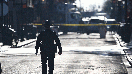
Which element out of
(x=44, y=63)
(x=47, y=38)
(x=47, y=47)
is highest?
(x=47, y=38)

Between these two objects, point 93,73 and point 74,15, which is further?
point 74,15

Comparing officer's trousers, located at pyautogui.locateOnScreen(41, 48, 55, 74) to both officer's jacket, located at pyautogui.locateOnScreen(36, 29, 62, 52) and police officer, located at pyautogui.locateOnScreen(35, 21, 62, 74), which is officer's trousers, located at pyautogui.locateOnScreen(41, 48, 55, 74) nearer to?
police officer, located at pyautogui.locateOnScreen(35, 21, 62, 74)

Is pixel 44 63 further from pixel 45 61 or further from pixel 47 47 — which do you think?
pixel 47 47

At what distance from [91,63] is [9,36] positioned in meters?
11.8

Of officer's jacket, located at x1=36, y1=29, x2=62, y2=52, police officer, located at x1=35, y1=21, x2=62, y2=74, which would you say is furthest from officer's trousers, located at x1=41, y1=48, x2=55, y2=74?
officer's jacket, located at x1=36, y1=29, x2=62, y2=52

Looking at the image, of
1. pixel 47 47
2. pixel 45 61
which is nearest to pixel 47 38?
pixel 47 47

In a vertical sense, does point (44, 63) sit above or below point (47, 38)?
below

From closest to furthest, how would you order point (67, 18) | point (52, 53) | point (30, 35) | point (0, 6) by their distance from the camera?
point (52, 53) → point (0, 6) → point (30, 35) → point (67, 18)

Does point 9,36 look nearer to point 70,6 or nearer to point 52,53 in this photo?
point 52,53

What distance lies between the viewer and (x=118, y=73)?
1223 cm

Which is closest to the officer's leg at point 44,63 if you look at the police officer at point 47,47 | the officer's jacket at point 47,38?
the police officer at point 47,47

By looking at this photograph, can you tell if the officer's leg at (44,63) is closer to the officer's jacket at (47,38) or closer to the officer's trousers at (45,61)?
the officer's trousers at (45,61)

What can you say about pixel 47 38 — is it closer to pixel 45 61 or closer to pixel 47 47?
pixel 47 47

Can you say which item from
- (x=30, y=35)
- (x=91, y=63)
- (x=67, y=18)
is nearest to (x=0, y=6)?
(x=91, y=63)
